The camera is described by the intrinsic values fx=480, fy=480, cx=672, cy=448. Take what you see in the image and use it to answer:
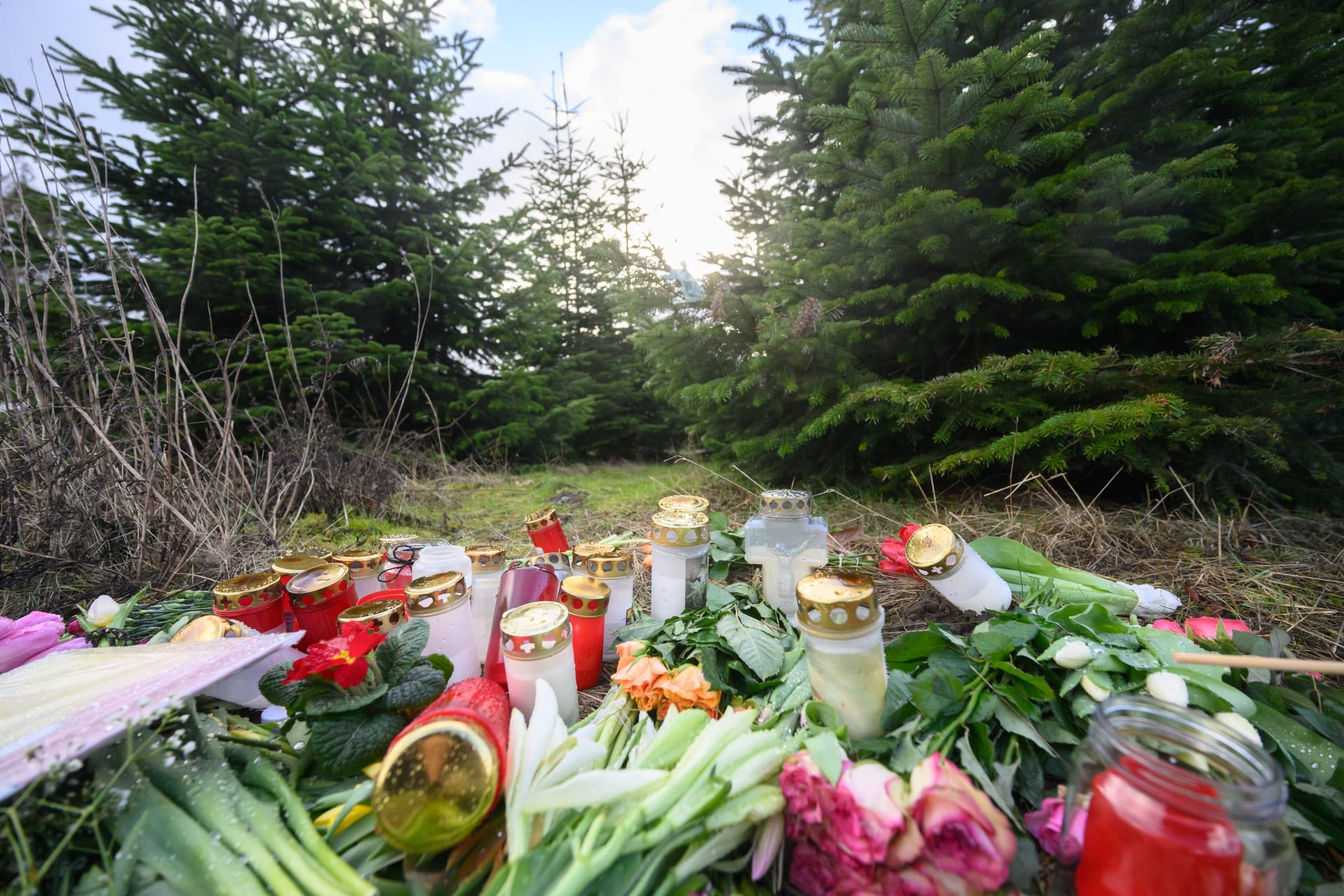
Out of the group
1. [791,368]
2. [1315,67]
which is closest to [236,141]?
[791,368]

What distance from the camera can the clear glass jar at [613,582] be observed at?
3.89ft

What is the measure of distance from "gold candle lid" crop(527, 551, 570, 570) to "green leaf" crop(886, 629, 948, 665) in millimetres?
767

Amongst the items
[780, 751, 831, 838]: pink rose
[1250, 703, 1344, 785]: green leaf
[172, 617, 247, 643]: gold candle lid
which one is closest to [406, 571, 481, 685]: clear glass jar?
[172, 617, 247, 643]: gold candle lid

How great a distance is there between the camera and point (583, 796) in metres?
0.59

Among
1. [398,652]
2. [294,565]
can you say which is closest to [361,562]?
[294,565]

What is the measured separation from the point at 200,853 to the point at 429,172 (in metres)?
5.26

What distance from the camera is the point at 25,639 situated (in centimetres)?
99

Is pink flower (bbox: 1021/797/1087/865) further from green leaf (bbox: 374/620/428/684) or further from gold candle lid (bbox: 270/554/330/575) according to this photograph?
gold candle lid (bbox: 270/554/330/575)

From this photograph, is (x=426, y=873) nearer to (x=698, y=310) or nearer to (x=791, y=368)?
(x=791, y=368)

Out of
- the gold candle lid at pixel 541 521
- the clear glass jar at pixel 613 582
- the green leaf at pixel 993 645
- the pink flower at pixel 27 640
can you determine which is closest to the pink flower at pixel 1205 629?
the green leaf at pixel 993 645

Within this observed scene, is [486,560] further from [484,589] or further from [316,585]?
[316,585]

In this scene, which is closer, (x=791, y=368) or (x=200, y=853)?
(x=200, y=853)

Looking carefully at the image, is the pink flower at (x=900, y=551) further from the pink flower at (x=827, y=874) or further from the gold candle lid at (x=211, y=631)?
the gold candle lid at (x=211, y=631)

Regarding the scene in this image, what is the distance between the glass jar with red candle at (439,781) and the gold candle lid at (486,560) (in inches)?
19.5
